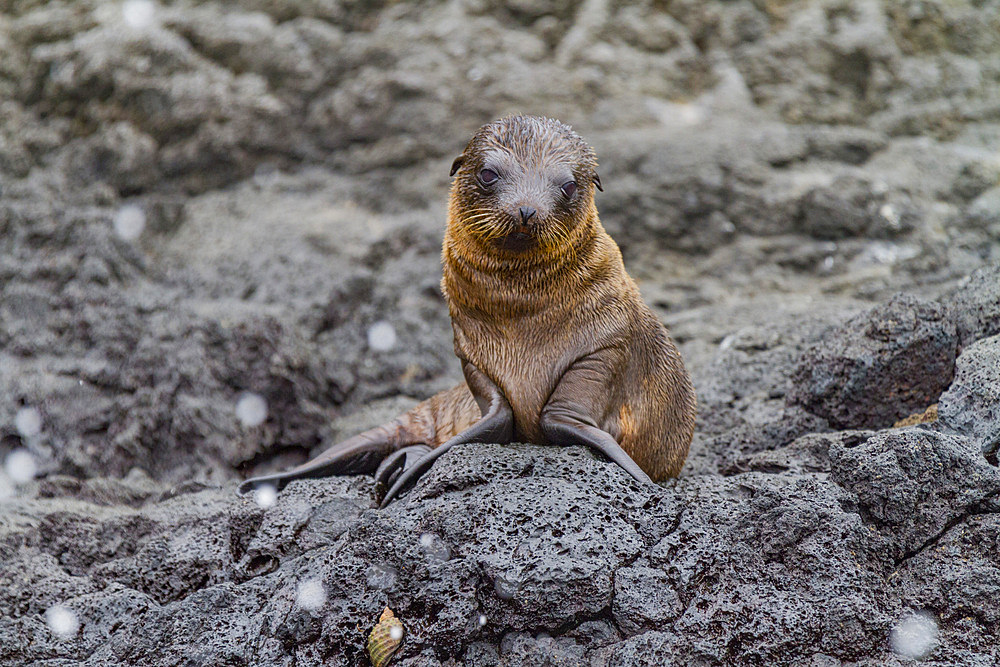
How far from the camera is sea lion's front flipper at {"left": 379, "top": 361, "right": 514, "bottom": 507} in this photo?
150 inches

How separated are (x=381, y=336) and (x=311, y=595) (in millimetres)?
3456

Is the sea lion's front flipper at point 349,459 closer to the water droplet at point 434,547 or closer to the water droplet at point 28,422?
the water droplet at point 434,547

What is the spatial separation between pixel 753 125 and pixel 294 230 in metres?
3.98

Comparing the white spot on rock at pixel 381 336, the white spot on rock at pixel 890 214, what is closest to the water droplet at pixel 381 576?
the white spot on rock at pixel 381 336

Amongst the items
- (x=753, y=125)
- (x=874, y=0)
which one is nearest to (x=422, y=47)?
(x=753, y=125)

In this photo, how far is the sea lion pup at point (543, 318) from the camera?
3.94 meters

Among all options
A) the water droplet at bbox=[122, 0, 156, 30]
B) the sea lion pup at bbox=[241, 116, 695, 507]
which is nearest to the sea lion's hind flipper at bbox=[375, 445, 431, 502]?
the sea lion pup at bbox=[241, 116, 695, 507]

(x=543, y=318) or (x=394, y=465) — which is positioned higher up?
(x=543, y=318)

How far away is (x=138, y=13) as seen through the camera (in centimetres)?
784

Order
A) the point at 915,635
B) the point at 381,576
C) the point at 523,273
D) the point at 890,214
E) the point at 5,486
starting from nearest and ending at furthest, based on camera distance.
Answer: the point at 915,635
the point at 381,576
the point at 523,273
the point at 5,486
the point at 890,214

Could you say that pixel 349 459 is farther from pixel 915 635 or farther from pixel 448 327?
pixel 915 635

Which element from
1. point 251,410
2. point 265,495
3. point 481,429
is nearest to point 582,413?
point 481,429

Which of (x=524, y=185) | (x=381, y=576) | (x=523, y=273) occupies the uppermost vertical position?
(x=524, y=185)

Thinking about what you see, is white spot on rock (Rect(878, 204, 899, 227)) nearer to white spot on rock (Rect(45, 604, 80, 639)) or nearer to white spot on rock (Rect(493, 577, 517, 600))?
white spot on rock (Rect(493, 577, 517, 600))
